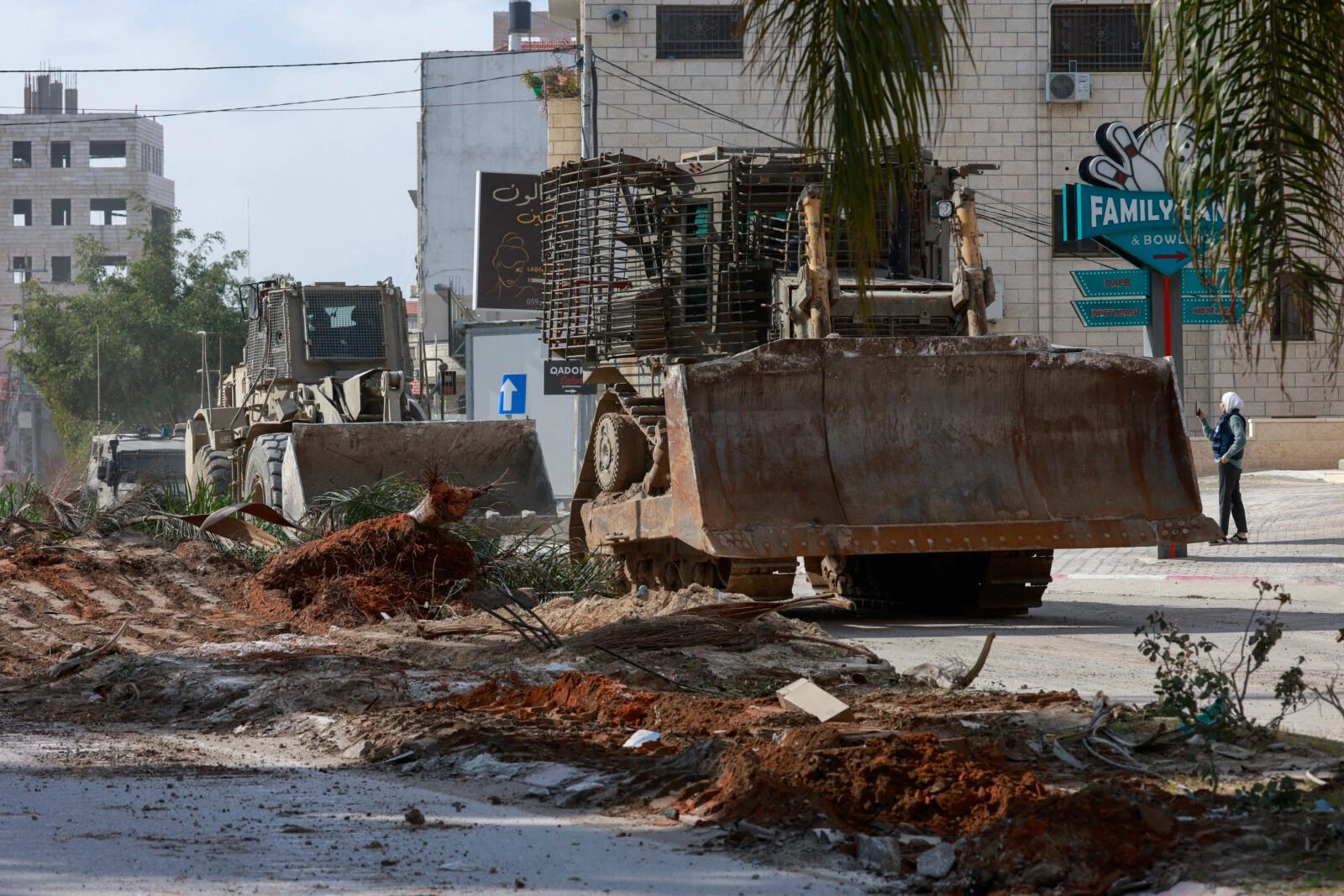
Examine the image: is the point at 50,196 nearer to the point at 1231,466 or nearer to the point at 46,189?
the point at 46,189

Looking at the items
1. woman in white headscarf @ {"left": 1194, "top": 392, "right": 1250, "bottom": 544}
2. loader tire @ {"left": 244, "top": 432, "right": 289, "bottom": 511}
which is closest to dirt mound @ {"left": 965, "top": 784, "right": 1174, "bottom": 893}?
loader tire @ {"left": 244, "top": 432, "right": 289, "bottom": 511}

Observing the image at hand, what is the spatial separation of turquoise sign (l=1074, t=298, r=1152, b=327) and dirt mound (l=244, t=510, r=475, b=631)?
12493 mm

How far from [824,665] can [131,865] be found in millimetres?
3901

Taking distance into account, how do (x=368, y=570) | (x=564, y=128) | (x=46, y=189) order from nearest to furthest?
1. (x=368, y=570)
2. (x=564, y=128)
3. (x=46, y=189)

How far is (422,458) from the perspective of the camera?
46.2 feet

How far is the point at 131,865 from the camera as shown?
Result: 410 centimetres

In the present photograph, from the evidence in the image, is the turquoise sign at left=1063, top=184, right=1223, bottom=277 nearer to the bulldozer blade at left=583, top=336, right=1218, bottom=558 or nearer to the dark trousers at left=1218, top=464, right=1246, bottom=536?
the dark trousers at left=1218, top=464, right=1246, bottom=536

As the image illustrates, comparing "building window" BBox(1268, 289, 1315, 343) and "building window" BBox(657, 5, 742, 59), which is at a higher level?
"building window" BBox(657, 5, 742, 59)

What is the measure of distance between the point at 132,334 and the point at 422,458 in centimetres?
3458

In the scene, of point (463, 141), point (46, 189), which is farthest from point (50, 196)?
point (463, 141)

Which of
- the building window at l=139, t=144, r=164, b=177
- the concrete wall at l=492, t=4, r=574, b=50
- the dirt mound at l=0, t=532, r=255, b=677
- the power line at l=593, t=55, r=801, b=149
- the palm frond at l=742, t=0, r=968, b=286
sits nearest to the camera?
the palm frond at l=742, t=0, r=968, b=286

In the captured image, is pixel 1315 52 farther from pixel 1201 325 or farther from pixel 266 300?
pixel 1201 325

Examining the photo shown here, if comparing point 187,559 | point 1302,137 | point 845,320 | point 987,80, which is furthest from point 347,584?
point 987,80

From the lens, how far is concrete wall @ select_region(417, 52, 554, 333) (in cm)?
4203
